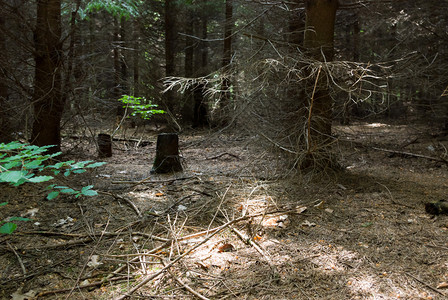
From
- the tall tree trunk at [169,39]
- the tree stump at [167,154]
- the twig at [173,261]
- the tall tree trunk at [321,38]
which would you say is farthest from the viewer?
the tall tree trunk at [169,39]

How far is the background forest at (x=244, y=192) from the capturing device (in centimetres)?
272

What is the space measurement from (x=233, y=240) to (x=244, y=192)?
4.72 ft

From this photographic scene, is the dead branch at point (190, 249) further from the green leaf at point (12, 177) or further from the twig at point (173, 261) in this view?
the green leaf at point (12, 177)

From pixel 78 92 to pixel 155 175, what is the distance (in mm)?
2241

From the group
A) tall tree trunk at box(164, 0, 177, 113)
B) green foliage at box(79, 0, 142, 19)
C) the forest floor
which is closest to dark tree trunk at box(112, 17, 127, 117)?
green foliage at box(79, 0, 142, 19)

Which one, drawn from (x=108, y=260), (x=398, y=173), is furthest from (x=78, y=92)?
(x=398, y=173)

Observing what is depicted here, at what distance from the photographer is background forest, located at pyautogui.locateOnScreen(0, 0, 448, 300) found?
2.72m

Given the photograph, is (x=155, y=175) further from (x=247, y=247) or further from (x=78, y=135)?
(x=247, y=247)

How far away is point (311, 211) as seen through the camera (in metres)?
4.13

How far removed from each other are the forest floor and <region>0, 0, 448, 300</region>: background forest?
0.06 ft

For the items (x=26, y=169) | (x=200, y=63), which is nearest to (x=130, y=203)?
(x=26, y=169)

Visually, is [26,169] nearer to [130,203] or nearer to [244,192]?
[130,203]

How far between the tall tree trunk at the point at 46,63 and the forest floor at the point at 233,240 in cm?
154

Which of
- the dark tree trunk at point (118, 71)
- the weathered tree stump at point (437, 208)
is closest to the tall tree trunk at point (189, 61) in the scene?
the dark tree trunk at point (118, 71)
